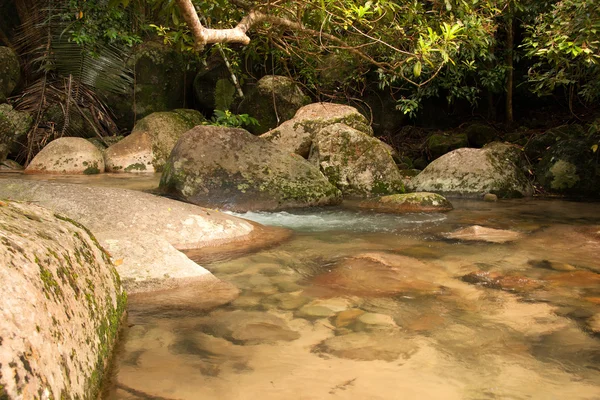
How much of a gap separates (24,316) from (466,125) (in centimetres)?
1240

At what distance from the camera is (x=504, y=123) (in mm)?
12602

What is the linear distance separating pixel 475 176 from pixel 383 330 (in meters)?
6.21

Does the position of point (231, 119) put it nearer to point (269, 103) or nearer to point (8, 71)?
point (269, 103)

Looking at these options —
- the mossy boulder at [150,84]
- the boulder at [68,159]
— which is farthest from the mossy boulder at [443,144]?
the boulder at [68,159]

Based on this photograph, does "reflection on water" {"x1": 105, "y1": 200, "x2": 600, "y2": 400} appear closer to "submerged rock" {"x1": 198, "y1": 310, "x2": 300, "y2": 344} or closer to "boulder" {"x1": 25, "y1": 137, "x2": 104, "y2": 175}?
"submerged rock" {"x1": 198, "y1": 310, "x2": 300, "y2": 344}

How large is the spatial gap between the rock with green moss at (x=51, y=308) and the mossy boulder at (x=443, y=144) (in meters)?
9.58

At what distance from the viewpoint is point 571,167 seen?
869 cm

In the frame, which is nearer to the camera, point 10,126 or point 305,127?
point 305,127

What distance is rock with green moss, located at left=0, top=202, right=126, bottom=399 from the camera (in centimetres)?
158

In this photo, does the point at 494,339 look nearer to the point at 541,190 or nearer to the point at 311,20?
the point at 311,20

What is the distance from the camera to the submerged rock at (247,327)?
276 centimetres

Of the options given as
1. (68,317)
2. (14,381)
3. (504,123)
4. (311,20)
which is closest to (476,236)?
(311,20)

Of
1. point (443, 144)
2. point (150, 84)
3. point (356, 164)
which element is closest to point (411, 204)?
point (356, 164)

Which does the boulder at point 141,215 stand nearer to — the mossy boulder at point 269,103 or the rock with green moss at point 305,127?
the rock with green moss at point 305,127
